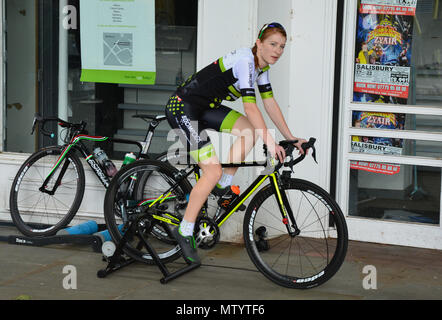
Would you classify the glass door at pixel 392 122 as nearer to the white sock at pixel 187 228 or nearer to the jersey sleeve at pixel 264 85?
the jersey sleeve at pixel 264 85

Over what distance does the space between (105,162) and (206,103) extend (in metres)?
1.51

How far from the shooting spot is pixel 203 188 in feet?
16.1

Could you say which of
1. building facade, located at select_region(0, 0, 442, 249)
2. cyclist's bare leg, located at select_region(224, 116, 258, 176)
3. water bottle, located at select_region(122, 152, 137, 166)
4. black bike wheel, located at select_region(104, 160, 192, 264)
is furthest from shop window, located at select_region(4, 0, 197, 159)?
cyclist's bare leg, located at select_region(224, 116, 258, 176)

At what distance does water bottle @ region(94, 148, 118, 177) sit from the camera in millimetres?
6191

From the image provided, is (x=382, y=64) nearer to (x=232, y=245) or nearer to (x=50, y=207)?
(x=232, y=245)

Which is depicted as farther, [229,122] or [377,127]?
[377,127]

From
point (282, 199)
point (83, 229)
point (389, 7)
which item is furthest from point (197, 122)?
point (389, 7)

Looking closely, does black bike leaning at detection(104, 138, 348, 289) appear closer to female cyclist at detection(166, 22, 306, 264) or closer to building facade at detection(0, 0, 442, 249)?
female cyclist at detection(166, 22, 306, 264)

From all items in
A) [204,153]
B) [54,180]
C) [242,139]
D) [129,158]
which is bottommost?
[54,180]

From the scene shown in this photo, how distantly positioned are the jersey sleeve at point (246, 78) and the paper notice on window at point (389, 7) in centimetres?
202

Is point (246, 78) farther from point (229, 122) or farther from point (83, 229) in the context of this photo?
point (83, 229)

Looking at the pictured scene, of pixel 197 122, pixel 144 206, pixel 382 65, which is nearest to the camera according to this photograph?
pixel 197 122

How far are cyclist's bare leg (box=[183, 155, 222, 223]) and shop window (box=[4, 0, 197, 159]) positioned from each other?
178 centimetres
